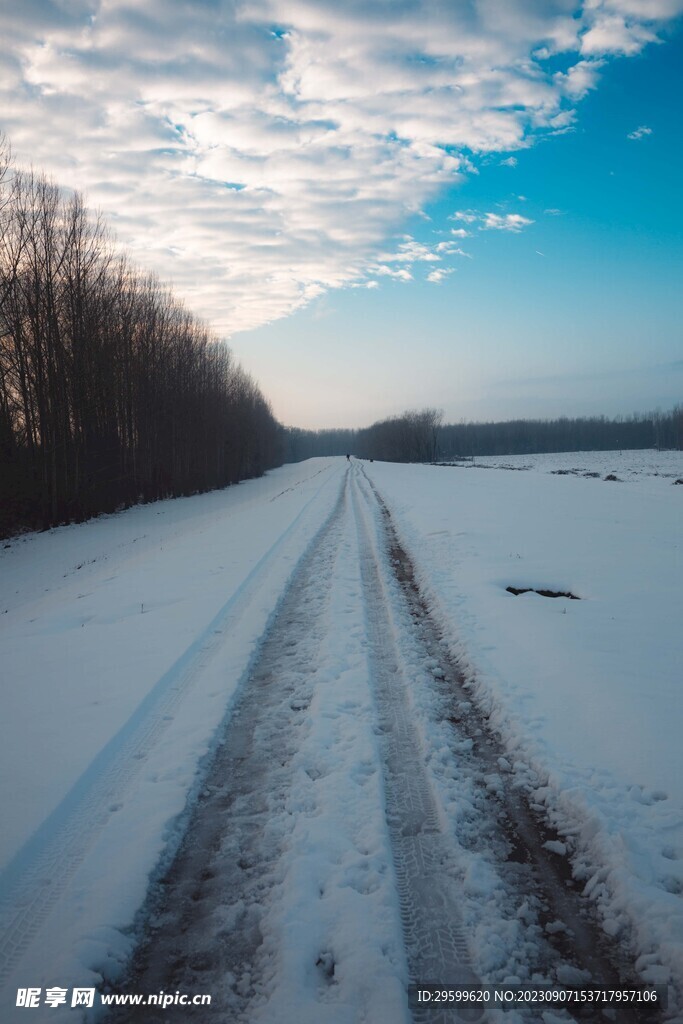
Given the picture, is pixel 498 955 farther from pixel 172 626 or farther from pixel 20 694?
pixel 172 626

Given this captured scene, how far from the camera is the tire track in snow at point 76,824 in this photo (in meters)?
2.50

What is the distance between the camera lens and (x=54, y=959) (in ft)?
7.48

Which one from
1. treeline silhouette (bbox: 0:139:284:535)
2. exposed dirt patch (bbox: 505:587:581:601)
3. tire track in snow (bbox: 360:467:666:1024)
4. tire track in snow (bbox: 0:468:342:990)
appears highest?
treeline silhouette (bbox: 0:139:284:535)

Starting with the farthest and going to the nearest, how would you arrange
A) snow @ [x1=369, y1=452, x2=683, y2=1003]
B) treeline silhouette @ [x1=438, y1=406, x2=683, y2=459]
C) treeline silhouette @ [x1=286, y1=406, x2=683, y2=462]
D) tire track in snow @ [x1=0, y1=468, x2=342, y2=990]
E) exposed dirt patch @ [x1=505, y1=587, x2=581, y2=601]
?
treeline silhouette @ [x1=438, y1=406, x2=683, y2=459]
treeline silhouette @ [x1=286, y1=406, x2=683, y2=462]
exposed dirt patch @ [x1=505, y1=587, x2=581, y2=601]
snow @ [x1=369, y1=452, x2=683, y2=1003]
tire track in snow @ [x1=0, y1=468, x2=342, y2=990]

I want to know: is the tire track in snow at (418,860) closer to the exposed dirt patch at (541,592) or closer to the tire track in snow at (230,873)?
the tire track in snow at (230,873)

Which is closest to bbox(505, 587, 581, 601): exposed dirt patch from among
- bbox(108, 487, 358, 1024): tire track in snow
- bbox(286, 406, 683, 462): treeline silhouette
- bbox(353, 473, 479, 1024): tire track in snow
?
bbox(353, 473, 479, 1024): tire track in snow

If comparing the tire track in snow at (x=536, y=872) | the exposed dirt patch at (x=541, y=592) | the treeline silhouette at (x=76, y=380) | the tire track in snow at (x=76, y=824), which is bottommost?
the tire track in snow at (x=536, y=872)

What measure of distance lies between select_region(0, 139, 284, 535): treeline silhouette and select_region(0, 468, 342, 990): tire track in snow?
16.5 metres

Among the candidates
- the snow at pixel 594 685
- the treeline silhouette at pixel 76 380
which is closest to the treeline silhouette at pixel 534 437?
the treeline silhouette at pixel 76 380

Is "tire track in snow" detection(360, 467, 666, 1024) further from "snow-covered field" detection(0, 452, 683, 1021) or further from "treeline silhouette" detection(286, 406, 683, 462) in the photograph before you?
"treeline silhouette" detection(286, 406, 683, 462)

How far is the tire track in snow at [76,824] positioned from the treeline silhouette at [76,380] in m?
16.5

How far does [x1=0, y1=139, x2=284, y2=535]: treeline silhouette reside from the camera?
1875 centimetres

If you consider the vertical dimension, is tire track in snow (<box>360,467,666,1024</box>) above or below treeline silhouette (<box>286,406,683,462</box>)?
below

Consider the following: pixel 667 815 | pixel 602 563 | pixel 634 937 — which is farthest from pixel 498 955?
pixel 602 563
